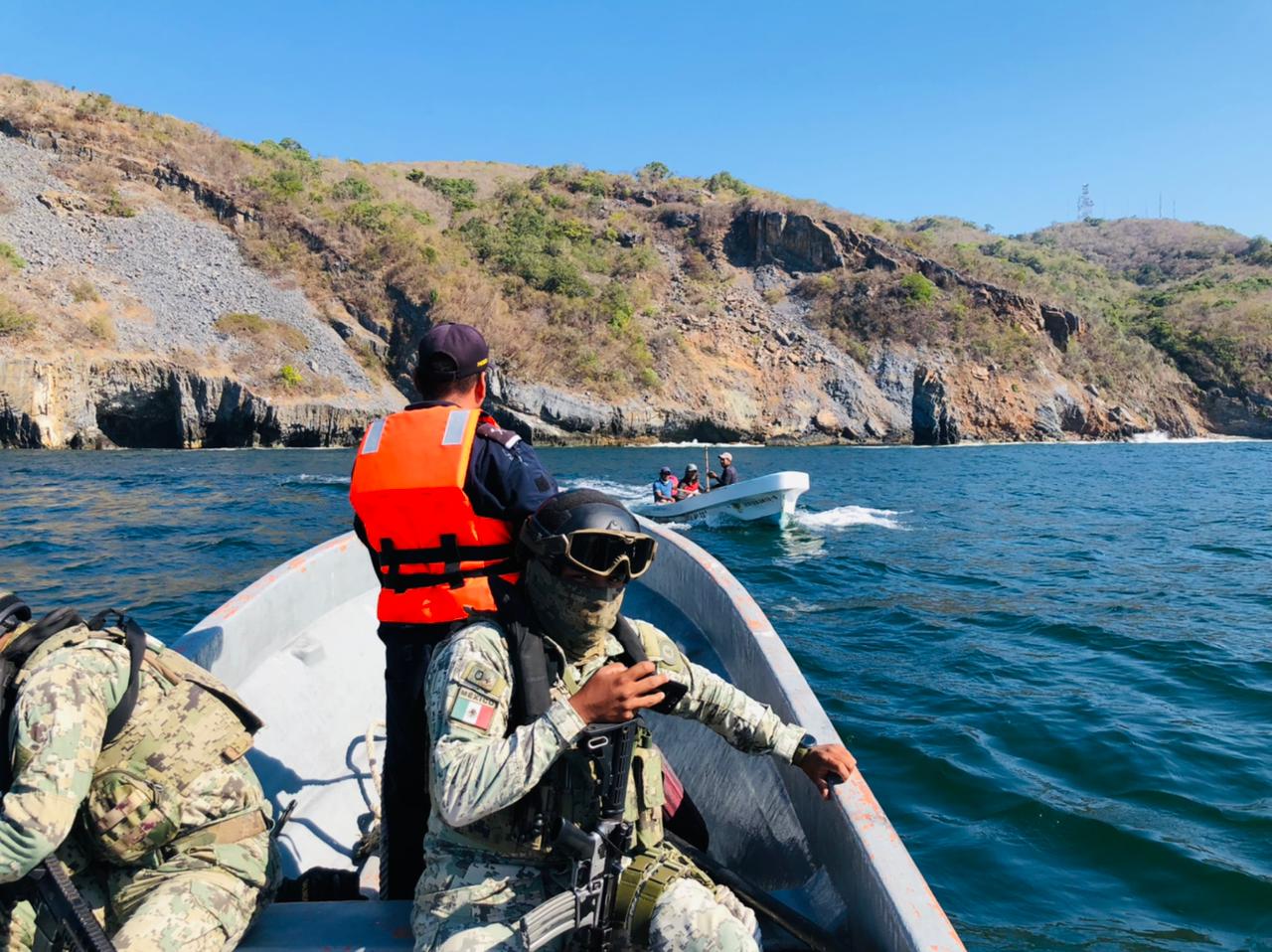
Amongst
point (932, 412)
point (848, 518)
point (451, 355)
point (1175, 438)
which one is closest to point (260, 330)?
point (848, 518)

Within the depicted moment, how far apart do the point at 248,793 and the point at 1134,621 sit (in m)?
8.87

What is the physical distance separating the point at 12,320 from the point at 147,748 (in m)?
40.2

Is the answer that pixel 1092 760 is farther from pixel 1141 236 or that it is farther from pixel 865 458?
pixel 1141 236

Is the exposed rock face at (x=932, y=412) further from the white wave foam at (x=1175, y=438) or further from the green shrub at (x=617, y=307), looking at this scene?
the green shrub at (x=617, y=307)

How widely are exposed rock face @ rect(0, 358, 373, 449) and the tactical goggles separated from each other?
37285 mm

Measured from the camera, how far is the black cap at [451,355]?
258 cm

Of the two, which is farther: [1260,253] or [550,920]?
[1260,253]

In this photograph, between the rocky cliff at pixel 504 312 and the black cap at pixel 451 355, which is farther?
the rocky cliff at pixel 504 312

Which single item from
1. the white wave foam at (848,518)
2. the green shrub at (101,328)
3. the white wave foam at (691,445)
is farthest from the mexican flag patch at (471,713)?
the white wave foam at (691,445)

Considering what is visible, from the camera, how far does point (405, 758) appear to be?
2.55m

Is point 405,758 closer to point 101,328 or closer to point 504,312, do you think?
point 101,328

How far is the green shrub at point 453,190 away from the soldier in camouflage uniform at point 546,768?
2487 inches

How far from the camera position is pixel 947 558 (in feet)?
41.2

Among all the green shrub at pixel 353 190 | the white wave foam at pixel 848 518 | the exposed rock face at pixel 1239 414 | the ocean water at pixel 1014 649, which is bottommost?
the ocean water at pixel 1014 649
